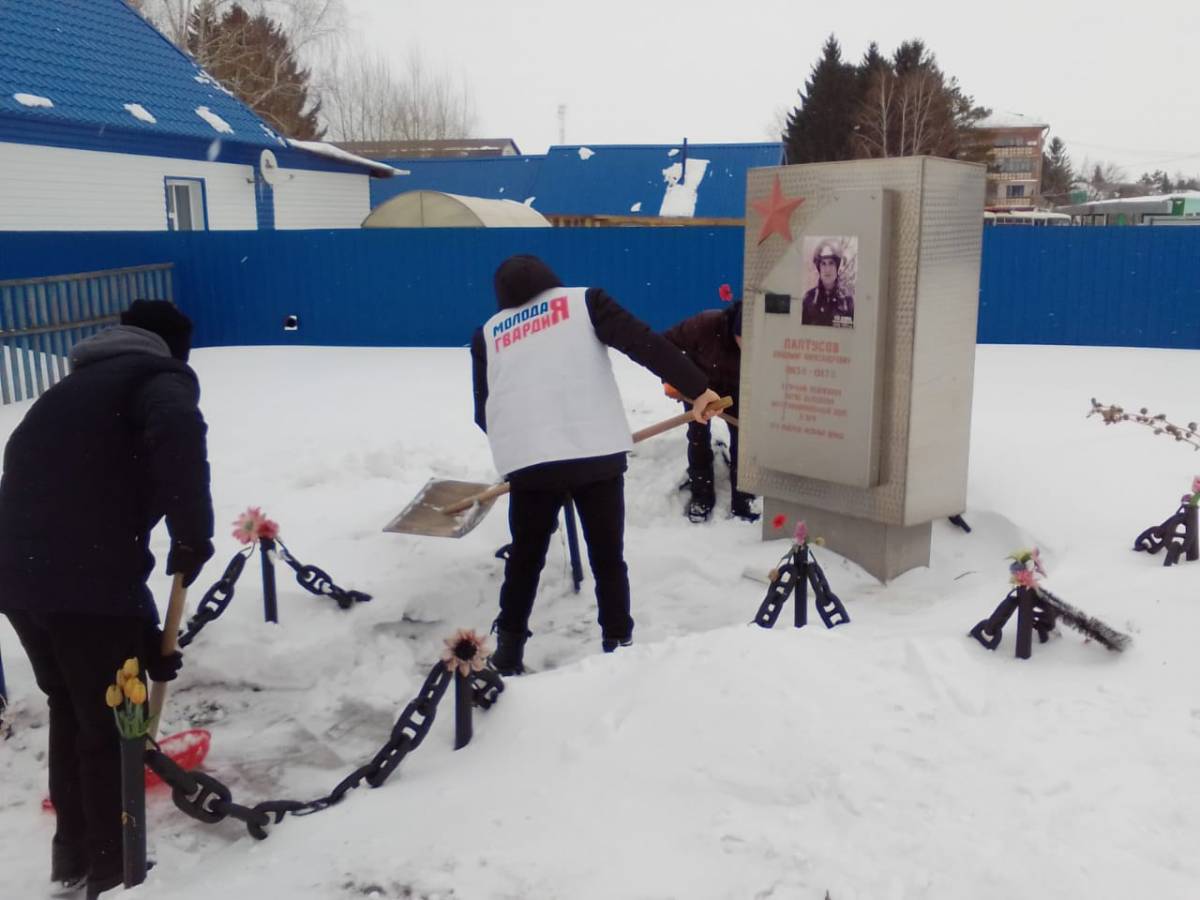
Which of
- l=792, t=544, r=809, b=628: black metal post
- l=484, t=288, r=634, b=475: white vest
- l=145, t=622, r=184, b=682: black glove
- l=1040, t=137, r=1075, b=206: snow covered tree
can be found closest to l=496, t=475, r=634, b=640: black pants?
l=484, t=288, r=634, b=475: white vest

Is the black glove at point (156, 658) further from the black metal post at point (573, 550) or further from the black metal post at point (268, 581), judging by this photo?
the black metal post at point (573, 550)

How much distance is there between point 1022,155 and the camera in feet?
245

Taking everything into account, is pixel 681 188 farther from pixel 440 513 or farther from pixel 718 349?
pixel 440 513

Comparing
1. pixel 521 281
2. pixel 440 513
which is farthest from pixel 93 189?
pixel 521 281

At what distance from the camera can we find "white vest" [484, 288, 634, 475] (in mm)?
3867

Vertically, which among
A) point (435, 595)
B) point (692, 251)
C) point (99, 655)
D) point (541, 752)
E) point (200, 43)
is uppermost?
point (200, 43)

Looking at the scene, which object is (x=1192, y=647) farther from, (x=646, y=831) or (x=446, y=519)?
(x=446, y=519)

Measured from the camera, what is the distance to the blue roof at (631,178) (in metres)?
24.0

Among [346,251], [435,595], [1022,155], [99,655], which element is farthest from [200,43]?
[1022,155]

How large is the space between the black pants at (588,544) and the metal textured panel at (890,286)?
1.55 m

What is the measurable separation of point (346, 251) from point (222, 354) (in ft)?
5.93

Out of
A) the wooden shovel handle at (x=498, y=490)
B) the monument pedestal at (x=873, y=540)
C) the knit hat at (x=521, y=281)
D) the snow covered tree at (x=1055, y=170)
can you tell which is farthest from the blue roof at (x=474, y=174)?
the snow covered tree at (x=1055, y=170)

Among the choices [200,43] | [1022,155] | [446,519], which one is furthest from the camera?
[1022,155]

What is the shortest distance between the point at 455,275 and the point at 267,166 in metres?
7.08
